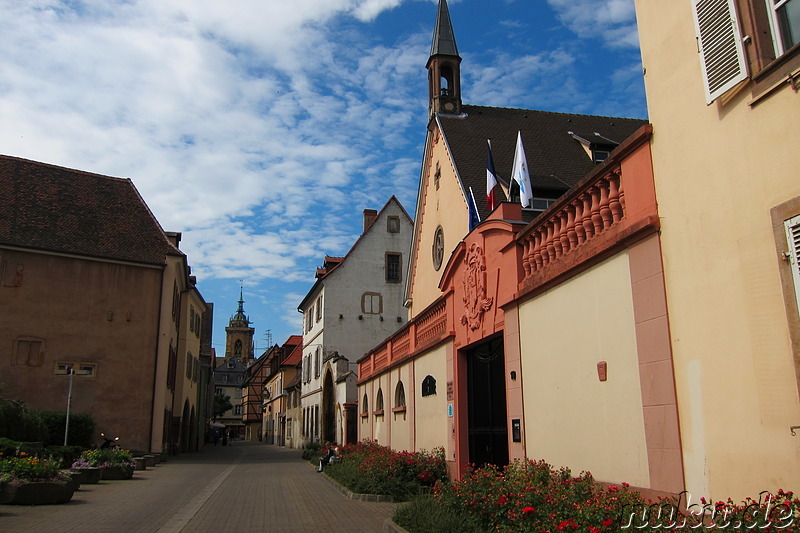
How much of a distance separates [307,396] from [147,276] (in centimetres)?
1947

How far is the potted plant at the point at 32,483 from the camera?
40.3 ft

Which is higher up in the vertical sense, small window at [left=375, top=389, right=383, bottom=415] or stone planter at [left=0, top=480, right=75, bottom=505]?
small window at [left=375, top=389, right=383, bottom=415]

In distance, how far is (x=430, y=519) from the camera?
853 centimetres

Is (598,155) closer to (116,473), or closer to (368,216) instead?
(116,473)

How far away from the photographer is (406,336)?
62.5 feet

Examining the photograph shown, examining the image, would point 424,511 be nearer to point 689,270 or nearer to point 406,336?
point 689,270

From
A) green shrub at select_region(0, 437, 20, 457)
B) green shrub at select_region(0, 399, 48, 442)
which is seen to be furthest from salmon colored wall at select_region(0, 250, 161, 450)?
green shrub at select_region(0, 437, 20, 457)

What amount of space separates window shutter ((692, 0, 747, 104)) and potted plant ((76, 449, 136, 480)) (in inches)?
724

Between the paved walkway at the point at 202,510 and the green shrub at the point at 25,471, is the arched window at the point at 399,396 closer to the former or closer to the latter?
the paved walkway at the point at 202,510

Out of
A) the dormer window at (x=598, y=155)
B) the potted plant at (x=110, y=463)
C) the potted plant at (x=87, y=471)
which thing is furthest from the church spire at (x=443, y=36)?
the potted plant at (x=87, y=471)

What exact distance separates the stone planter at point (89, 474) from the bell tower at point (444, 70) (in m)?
18.6

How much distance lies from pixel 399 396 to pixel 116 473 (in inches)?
342

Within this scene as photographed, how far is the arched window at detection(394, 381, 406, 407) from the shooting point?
19.2 metres

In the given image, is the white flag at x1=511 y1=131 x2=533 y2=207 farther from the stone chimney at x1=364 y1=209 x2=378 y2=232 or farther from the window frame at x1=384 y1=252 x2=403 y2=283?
the stone chimney at x1=364 y1=209 x2=378 y2=232
